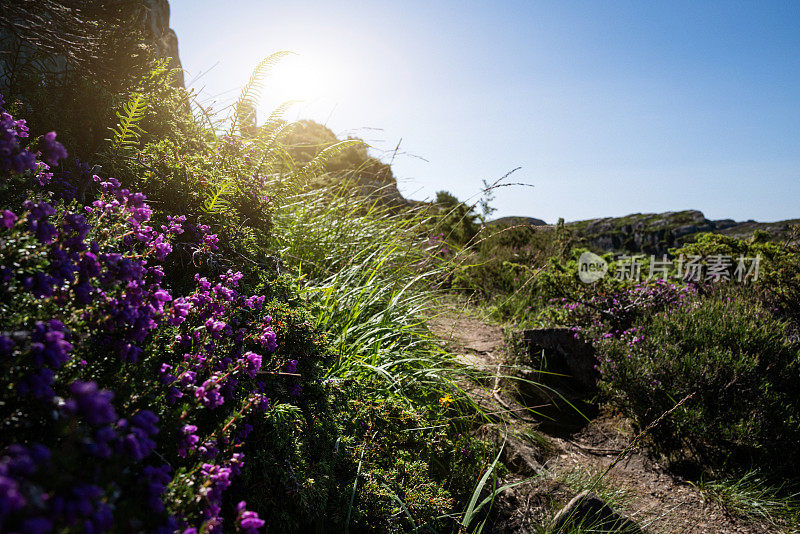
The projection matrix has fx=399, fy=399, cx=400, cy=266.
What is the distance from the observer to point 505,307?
632cm

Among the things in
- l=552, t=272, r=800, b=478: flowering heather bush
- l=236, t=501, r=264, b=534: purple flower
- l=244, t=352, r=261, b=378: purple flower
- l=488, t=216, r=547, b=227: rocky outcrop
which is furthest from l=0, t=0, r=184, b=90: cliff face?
l=552, t=272, r=800, b=478: flowering heather bush

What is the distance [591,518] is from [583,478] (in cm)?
56

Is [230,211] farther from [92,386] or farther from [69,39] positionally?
[92,386]

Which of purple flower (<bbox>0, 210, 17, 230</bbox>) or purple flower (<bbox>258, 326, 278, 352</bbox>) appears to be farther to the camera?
purple flower (<bbox>258, 326, 278, 352</bbox>)

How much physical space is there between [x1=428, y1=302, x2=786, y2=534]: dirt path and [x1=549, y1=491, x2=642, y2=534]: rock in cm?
10

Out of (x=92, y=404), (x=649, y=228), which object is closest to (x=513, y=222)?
(x=92, y=404)

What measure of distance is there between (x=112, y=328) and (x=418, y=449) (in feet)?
5.54

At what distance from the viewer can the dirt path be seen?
246 cm

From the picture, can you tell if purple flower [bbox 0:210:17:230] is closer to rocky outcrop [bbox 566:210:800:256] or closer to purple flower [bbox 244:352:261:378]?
purple flower [bbox 244:352:261:378]

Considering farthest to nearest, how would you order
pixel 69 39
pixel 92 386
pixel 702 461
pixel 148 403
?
pixel 702 461
pixel 69 39
pixel 148 403
pixel 92 386

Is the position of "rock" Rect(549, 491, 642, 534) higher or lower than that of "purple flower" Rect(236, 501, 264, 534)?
lower

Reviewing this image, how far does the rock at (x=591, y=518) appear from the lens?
2.21 metres

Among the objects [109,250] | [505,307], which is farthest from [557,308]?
[109,250]

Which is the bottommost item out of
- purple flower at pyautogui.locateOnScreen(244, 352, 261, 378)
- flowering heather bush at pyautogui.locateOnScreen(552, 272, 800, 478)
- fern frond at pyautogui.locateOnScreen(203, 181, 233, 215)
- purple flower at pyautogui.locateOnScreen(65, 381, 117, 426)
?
flowering heather bush at pyautogui.locateOnScreen(552, 272, 800, 478)
